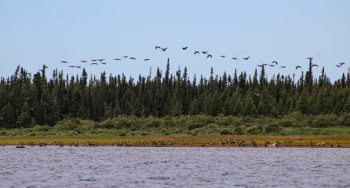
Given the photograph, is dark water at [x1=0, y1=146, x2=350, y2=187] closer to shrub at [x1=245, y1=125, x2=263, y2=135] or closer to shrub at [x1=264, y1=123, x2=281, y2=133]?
shrub at [x1=245, y1=125, x2=263, y2=135]

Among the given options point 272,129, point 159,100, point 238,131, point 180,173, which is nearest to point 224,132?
point 238,131

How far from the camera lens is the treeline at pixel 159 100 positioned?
10500 cm

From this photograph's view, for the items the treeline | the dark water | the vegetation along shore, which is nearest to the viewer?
the dark water

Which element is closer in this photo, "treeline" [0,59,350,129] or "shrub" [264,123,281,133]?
"shrub" [264,123,281,133]

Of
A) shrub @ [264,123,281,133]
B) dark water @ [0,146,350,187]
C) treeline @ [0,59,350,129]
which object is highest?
treeline @ [0,59,350,129]

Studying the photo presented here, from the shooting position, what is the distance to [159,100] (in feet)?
465

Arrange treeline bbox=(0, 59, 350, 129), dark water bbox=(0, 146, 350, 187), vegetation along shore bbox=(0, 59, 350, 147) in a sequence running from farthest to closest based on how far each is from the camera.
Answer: treeline bbox=(0, 59, 350, 129), vegetation along shore bbox=(0, 59, 350, 147), dark water bbox=(0, 146, 350, 187)

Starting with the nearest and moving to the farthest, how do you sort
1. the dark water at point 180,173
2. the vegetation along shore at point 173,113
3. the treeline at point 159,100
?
the dark water at point 180,173 → the vegetation along shore at point 173,113 → the treeline at point 159,100

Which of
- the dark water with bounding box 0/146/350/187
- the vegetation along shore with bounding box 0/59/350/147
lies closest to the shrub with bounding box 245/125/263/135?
the vegetation along shore with bounding box 0/59/350/147

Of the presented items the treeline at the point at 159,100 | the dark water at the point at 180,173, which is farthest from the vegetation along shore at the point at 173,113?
the dark water at the point at 180,173

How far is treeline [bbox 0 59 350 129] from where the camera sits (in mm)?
105000

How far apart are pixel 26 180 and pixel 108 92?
129824 mm

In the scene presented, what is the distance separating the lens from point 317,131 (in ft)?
200

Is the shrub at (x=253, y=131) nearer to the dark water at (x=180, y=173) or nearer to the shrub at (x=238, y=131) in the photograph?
the shrub at (x=238, y=131)
